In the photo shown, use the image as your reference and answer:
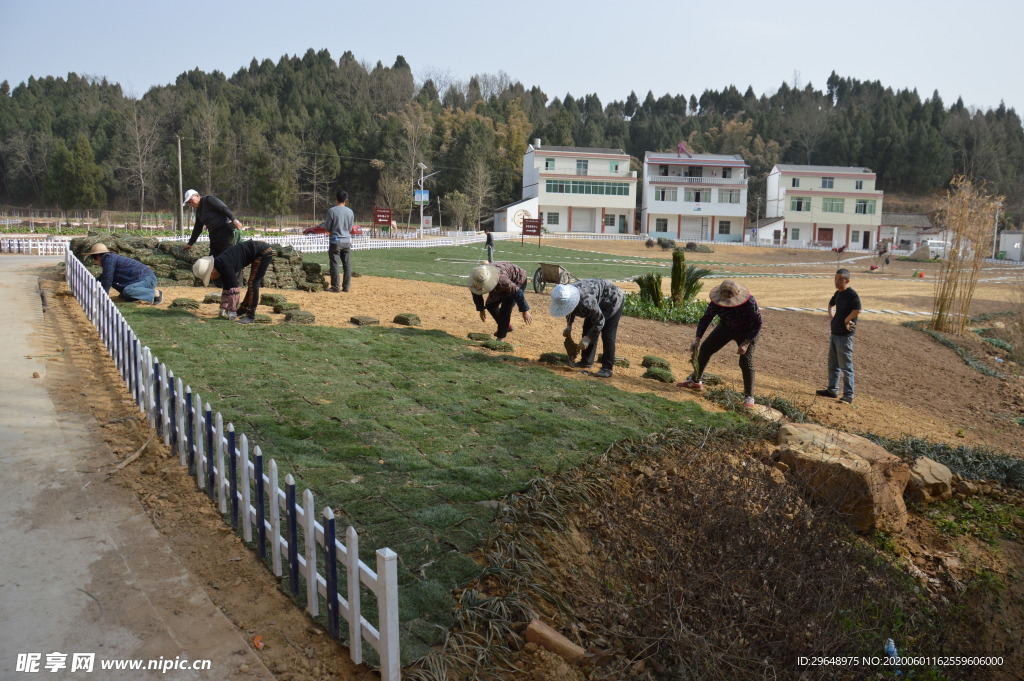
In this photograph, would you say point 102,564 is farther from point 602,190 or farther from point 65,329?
point 602,190

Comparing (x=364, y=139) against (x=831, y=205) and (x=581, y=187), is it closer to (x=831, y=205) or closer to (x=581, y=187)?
(x=581, y=187)

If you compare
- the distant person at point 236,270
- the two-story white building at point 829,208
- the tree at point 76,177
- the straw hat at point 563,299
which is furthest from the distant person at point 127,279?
the two-story white building at point 829,208

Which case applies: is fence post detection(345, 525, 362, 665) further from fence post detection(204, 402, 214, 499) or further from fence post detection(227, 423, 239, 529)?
fence post detection(204, 402, 214, 499)

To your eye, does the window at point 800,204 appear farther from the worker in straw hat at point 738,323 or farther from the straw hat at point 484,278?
the straw hat at point 484,278

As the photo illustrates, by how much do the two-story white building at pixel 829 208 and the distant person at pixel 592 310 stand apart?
61495mm

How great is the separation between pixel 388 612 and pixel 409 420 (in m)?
3.42

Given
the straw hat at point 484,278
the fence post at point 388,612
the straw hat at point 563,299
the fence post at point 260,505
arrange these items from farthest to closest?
the straw hat at point 484,278 < the straw hat at point 563,299 < the fence post at point 260,505 < the fence post at point 388,612

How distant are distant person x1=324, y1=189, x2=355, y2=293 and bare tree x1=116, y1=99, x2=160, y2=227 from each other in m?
47.3

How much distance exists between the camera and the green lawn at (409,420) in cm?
447

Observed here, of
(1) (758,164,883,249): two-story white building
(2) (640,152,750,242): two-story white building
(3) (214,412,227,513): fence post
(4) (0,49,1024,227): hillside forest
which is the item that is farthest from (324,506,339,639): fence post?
(1) (758,164,883,249): two-story white building

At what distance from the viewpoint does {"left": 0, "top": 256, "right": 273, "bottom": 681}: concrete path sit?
10.9 ft

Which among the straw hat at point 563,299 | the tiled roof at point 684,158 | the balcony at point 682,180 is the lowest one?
the straw hat at point 563,299

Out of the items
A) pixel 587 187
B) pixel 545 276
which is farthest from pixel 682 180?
pixel 545 276

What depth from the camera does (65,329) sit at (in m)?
10.4
